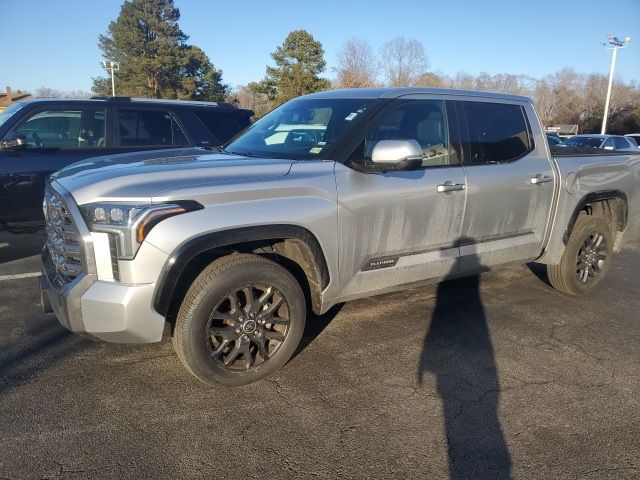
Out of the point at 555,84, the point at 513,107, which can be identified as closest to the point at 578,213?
the point at 513,107

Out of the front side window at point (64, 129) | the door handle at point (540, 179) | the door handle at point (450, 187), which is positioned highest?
the front side window at point (64, 129)

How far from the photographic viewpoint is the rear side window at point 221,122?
685 centimetres

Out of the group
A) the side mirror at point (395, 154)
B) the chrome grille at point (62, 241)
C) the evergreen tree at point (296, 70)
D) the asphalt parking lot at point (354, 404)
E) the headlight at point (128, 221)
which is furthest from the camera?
the evergreen tree at point (296, 70)

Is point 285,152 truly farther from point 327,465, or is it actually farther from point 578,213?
point 578,213

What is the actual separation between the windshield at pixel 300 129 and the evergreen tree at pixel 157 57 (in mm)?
49466

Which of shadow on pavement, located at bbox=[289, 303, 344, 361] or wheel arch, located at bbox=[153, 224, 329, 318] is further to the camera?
shadow on pavement, located at bbox=[289, 303, 344, 361]

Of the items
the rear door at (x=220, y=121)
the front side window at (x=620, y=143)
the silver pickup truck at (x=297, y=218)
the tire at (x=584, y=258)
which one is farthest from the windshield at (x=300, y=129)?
the front side window at (x=620, y=143)

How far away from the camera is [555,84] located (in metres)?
67.6

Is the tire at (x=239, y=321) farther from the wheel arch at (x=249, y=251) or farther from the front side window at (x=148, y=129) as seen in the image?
the front side window at (x=148, y=129)

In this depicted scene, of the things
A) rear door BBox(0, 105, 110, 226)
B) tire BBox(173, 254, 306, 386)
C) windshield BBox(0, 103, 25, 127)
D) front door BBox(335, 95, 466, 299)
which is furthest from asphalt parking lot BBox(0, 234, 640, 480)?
windshield BBox(0, 103, 25, 127)

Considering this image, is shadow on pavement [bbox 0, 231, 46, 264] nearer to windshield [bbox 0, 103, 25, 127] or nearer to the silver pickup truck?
windshield [bbox 0, 103, 25, 127]

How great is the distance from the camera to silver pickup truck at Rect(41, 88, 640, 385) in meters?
2.80

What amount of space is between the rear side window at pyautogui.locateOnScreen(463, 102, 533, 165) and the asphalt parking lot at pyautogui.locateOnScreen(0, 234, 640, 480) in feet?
4.66

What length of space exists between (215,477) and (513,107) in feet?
13.0
